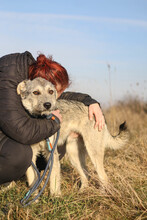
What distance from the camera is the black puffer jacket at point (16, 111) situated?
2617 millimetres

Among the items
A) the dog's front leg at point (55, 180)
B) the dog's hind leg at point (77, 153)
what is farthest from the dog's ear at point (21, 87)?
the dog's hind leg at point (77, 153)

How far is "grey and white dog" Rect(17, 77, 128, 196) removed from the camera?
9.46ft

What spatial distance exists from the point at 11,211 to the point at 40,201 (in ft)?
1.34

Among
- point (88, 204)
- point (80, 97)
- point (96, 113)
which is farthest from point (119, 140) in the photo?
point (88, 204)

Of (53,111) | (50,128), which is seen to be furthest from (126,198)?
(53,111)

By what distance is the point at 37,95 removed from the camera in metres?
2.91

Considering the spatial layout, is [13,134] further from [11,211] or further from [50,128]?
[11,211]

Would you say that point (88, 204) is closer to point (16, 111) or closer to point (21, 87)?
point (16, 111)

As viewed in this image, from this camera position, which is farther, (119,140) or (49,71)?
(119,140)

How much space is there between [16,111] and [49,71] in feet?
2.00

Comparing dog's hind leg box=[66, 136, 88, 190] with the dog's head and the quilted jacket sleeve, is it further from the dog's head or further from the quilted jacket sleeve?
the dog's head

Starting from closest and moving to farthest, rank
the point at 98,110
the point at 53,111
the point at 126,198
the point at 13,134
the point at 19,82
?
1. the point at 126,198
2. the point at 13,134
3. the point at 19,82
4. the point at 53,111
5. the point at 98,110

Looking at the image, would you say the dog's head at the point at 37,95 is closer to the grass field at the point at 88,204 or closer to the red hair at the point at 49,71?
the red hair at the point at 49,71

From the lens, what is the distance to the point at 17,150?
277cm
